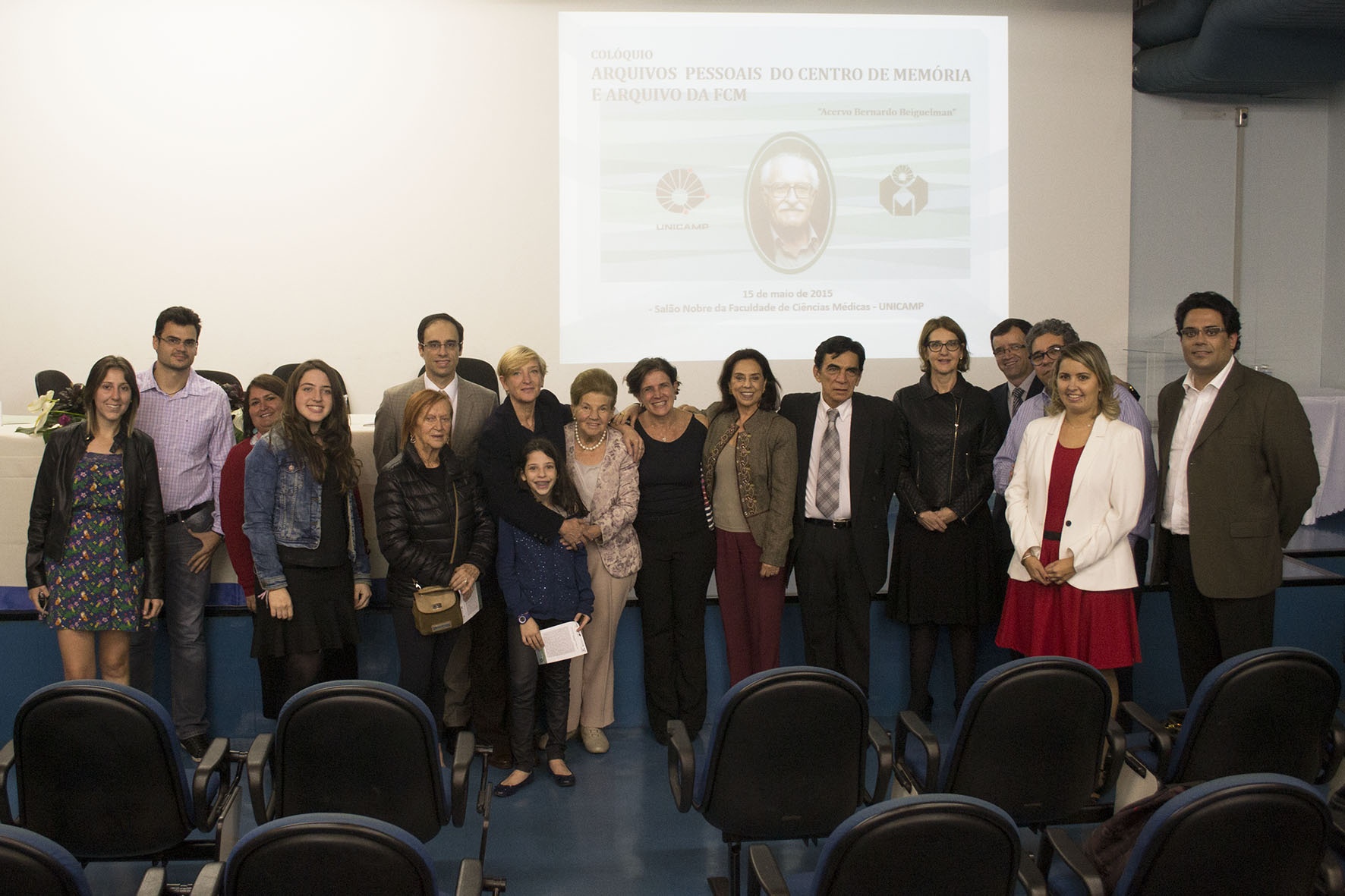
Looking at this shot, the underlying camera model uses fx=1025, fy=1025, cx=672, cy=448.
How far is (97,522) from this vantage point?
3498mm

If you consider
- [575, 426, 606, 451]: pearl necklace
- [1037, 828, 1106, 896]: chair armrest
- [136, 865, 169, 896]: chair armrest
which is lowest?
[1037, 828, 1106, 896]: chair armrest

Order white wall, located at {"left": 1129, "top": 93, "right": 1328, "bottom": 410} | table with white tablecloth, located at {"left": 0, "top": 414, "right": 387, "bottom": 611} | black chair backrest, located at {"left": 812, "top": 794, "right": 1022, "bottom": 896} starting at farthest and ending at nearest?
1. white wall, located at {"left": 1129, "top": 93, "right": 1328, "bottom": 410}
2. table with white tablecloth, located at {"left": 0, "top": 414, "right": 387, "bottom": 611}
3. black chair backrest, located at {"left": 812, "top": 794, "right": 1022, "bottom": 896}

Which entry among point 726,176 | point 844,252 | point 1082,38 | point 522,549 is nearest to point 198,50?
point 726,176

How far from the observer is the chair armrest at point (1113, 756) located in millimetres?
2680

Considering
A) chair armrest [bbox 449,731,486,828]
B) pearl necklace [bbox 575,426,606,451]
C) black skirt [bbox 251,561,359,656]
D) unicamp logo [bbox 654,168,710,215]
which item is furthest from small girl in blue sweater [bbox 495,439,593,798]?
unicamp logo [bbox 654,168,710,215]

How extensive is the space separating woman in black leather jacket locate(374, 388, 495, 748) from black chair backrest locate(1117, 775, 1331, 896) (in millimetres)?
2304

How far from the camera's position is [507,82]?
21.4 ft

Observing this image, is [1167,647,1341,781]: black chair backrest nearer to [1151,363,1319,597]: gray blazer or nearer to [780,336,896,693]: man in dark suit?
[1151,363,1319,597]: gray blazer

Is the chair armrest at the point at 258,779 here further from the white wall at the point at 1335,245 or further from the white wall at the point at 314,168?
the white wall at the point at 1335,245

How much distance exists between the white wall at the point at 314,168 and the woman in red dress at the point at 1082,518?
126 inches

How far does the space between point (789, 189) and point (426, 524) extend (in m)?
4.00

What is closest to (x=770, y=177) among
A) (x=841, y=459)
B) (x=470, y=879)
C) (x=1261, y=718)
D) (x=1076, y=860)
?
(x=841, y=459)

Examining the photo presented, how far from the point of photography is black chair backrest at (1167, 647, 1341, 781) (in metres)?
2.51

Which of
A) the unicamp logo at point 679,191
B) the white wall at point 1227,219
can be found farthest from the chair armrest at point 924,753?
the white wall at point 1227,219
